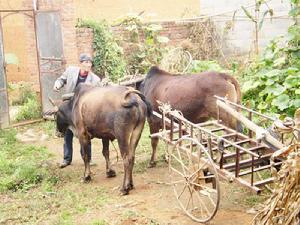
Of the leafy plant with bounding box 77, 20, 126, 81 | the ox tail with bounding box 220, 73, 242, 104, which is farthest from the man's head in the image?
the leafy plant with bounding box 77, 20, 126, 81

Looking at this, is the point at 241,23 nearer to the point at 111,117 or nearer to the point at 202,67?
the point at 202,67

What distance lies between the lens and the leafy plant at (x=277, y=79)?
8273mm

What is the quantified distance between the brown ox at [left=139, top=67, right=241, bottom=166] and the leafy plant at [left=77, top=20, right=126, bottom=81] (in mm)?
4086

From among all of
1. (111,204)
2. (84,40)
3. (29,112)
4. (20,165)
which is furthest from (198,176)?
(84,40)

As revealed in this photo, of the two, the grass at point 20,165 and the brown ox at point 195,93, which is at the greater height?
the brown ox at point 195,93

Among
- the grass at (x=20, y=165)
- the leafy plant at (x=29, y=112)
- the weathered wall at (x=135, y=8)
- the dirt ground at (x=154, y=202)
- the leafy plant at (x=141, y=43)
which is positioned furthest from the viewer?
the weathered wall at (x=135, y=8)

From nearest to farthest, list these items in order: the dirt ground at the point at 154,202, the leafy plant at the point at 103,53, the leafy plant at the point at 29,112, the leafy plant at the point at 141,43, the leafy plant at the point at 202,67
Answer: the dirt ground at the point at 154,202, the leafy plant at the point at 29,112, the leafy plant at the point at 202,67, the leafy plant at the point at 103,53, the leafy plant at the point at 141,43

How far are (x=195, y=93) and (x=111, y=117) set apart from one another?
1.48 metres

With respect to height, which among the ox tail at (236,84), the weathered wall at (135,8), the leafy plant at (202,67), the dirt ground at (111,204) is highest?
the weathered wall at (135,8)

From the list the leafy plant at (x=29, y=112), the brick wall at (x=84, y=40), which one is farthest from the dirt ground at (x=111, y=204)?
the brick wall at (x=84, y=40)

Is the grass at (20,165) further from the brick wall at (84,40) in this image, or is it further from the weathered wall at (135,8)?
the weathered wall at (135,8)

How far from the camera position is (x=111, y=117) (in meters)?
6.28

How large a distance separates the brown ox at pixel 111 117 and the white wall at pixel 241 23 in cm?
726

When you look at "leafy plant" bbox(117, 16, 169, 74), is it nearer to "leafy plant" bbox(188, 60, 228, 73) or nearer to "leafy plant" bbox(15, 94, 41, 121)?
"leafy plant" bbox(188, 60, 228, 73)
